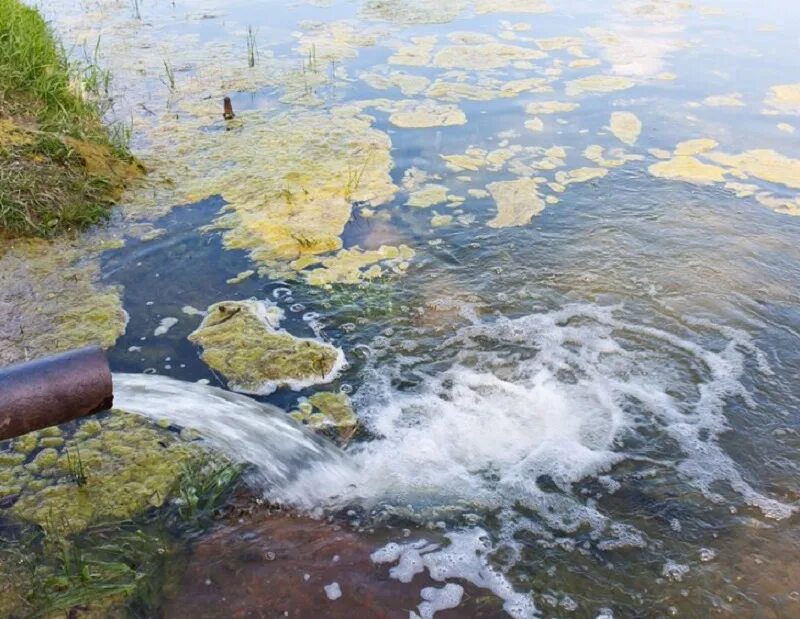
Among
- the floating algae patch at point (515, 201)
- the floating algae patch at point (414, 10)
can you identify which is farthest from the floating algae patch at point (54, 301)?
the floating algae patch at point (414, 10)

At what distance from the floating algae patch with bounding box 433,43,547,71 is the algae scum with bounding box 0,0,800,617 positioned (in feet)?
1.52

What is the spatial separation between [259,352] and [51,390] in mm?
2073

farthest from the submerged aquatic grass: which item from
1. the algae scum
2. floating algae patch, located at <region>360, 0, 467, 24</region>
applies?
floating algae patch, located at <region>360, 0, 467, 24</region>

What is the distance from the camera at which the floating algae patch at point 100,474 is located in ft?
7.20

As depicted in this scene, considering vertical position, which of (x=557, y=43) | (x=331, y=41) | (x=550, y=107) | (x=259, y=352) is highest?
(x=331, y=41)

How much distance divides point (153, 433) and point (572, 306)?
2.21 meters

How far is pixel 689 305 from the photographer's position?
349 centimetres

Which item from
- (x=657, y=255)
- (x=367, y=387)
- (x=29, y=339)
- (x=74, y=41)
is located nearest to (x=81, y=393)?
(x=367, y=387)

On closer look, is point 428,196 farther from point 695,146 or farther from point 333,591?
point 333,591

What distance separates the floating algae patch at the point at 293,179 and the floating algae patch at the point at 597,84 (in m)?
2.22

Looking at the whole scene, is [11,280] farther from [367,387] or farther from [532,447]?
[532,447]

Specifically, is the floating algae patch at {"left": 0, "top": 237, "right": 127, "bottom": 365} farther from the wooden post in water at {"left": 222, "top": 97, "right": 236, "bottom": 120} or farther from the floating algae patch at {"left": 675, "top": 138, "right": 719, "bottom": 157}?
the floating algae patch at {"left": 675, "top": 138, "right": 719, "bottom": 157}

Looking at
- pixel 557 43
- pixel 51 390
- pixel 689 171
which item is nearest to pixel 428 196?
pixel 689 171

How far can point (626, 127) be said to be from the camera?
18.4ft
